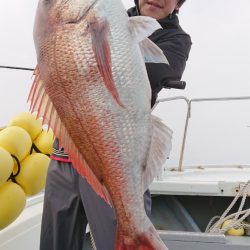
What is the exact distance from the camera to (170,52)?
1744 mm

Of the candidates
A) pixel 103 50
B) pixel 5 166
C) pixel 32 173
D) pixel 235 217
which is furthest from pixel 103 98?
pixel 235 217

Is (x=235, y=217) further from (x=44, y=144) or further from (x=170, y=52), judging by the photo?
(x=170, y=52)

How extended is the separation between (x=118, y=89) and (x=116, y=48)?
123mm

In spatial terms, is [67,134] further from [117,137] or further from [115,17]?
[115,17]

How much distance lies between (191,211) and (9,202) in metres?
2.89

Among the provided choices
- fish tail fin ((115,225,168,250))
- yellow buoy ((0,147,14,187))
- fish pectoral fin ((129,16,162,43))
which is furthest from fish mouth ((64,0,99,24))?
yellow buoy ((0,147,14,187))

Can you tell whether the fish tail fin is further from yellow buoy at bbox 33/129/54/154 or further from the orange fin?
yellow buoy at bbox 33/129/54/154

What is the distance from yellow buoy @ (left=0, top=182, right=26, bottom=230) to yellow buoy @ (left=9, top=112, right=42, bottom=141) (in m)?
0.50

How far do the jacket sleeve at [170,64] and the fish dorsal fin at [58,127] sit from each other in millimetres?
455

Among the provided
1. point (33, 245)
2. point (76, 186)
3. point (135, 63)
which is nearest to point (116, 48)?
point (135, 63)

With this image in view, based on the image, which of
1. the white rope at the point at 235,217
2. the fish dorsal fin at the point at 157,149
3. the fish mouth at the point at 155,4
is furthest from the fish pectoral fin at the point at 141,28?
the white rope at the point at 235,217

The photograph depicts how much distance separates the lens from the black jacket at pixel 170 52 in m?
1.59

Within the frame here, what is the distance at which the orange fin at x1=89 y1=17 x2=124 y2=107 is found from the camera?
1154mm

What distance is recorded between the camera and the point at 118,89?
→ 3.86ft
